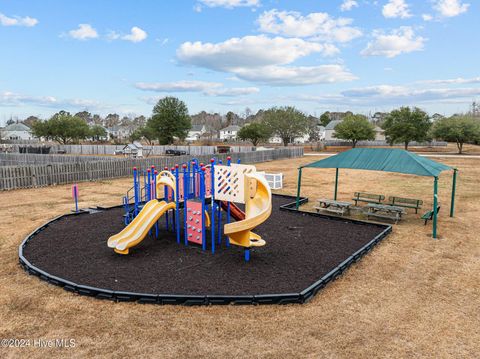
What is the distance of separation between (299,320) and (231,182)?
405 centimetres

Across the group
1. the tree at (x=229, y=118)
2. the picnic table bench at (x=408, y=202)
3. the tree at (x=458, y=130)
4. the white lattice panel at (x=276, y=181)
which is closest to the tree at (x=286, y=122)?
the tree at (x=458, y=130)

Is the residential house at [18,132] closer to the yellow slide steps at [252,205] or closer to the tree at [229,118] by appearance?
the tree at [229,118]

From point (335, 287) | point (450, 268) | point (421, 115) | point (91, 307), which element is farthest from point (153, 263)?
point (421, 115)

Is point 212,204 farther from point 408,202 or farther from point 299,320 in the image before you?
point 408,202

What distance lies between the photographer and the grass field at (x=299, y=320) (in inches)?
215

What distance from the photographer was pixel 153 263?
8.80 m

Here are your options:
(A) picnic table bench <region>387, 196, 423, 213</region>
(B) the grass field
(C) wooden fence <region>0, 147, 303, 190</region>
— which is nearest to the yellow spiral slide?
(B) the grass field

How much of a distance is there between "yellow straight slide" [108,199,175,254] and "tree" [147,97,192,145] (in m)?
56.1

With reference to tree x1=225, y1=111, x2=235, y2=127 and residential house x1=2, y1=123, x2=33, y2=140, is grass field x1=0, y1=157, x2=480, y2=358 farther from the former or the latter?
tree x1=225, y1=111, x2=235, y2=127

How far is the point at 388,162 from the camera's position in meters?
13.3

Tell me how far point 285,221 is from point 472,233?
6.47 metres

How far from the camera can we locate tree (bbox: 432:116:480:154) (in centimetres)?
5149

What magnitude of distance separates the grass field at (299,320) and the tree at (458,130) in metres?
51.0

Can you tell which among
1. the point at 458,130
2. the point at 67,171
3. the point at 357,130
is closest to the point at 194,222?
the point at 67,171
